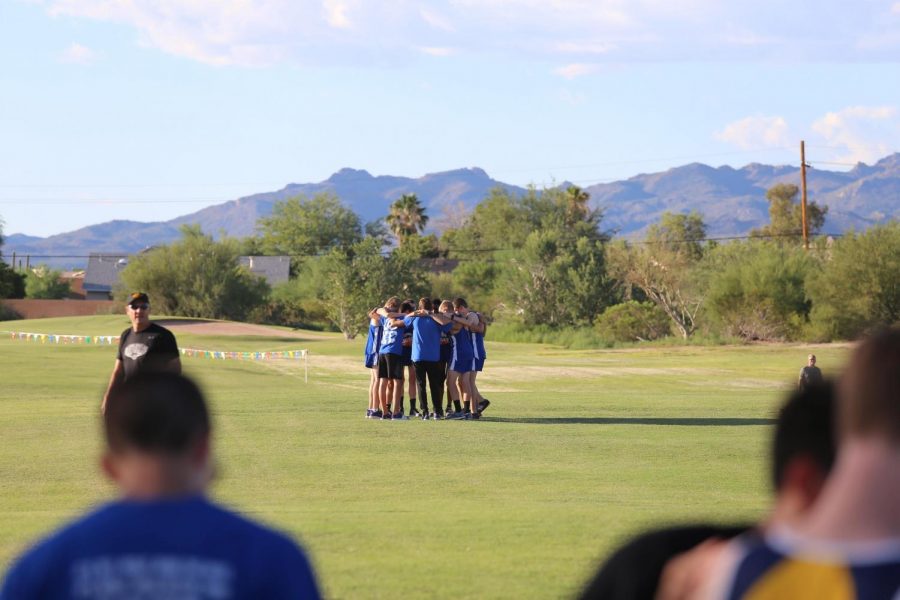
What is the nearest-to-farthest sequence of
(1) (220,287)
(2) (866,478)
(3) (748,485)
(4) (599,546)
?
(2) (866,478) → (4) (599,546) → (3) (748,485) → (1) (220,287)

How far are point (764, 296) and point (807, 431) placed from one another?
64252mm

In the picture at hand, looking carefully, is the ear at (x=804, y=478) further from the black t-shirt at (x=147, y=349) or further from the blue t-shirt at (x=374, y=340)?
the blue t-shirt at (x=374, y=340)

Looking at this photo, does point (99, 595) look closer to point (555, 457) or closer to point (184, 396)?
point (184, 396)

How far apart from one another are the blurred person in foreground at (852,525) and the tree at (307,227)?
496 ft

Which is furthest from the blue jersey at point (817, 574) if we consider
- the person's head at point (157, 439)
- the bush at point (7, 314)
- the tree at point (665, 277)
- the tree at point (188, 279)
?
the bush at point (7, 314)

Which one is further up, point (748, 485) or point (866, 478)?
point (866, 478)

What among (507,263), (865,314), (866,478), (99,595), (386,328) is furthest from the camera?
(507,263)

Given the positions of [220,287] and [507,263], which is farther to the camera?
[507,263]

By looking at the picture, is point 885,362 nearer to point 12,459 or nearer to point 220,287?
point 12,459

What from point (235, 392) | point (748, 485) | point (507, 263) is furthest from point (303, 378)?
point (507, 263)

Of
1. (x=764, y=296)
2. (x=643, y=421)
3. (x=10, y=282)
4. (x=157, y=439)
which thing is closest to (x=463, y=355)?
(x=643, y=421)

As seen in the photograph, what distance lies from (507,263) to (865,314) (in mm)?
30613

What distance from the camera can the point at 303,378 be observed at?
37375 millimetres

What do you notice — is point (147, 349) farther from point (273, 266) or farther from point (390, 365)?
point (273, 266)
